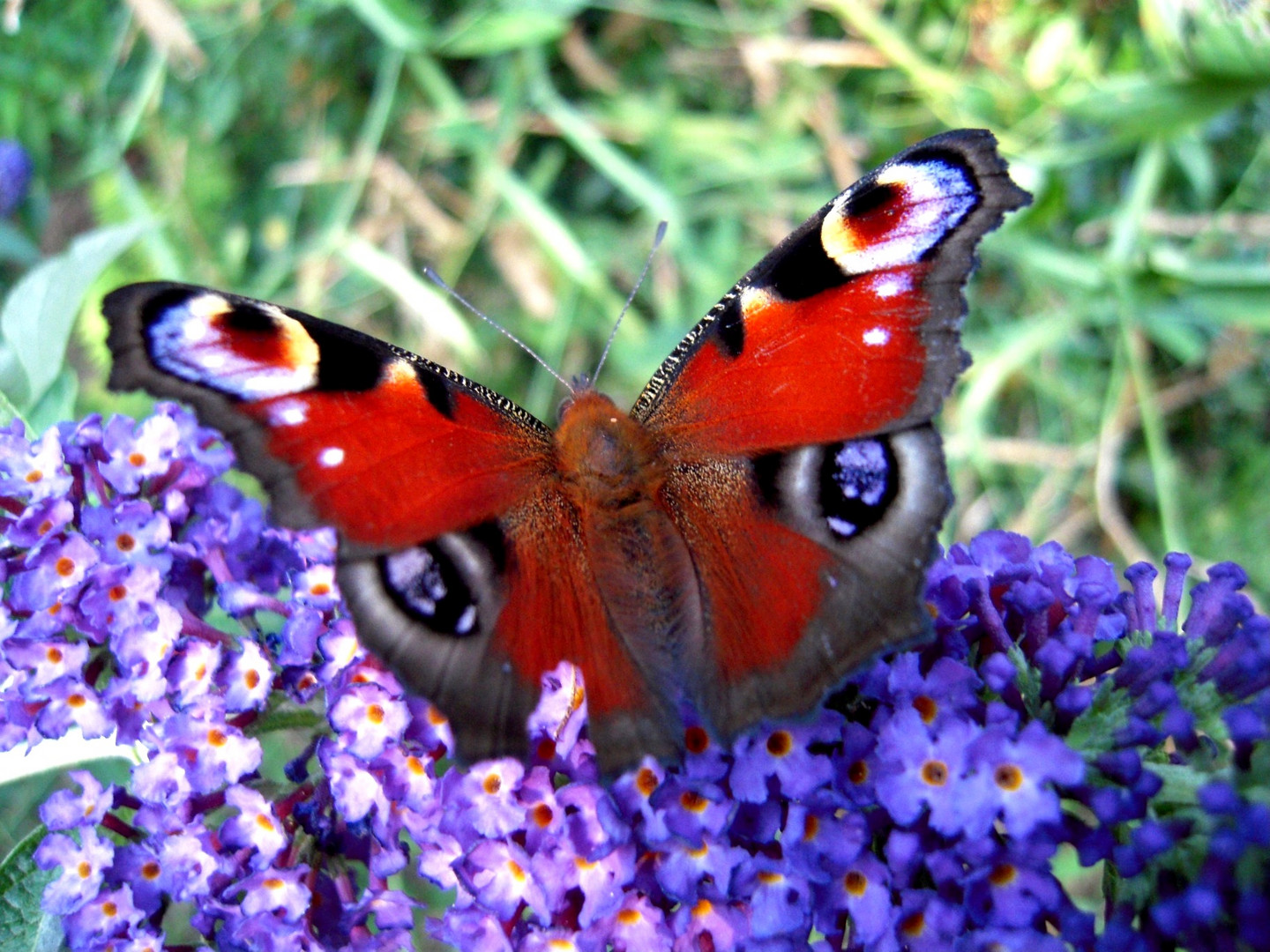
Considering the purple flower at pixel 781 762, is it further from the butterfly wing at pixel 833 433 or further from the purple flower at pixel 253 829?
the purple flower at pixel 253 829

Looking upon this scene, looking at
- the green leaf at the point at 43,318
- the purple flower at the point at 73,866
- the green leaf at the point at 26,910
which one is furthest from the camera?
the green leaf at the point at 43,318

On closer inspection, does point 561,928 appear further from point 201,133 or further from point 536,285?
point 201,133

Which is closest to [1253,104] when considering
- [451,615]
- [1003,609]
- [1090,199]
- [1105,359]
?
[1090,199]

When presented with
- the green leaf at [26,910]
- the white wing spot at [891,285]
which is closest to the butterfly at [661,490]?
the white wing spot at [891,285]

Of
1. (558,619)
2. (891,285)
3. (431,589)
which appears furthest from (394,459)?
(891,285)

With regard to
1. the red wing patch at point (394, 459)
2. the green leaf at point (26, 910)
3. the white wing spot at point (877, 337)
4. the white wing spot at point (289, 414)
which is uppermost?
the white wing spot at point (877, 337)

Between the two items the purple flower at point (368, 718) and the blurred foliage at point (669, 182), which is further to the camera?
the blurred foliage at point (669, 182)

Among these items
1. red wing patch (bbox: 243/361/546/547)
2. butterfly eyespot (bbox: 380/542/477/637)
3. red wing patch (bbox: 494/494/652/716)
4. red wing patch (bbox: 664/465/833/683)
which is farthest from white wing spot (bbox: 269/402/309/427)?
red wing patch (bbox: 664/465/833/683)
